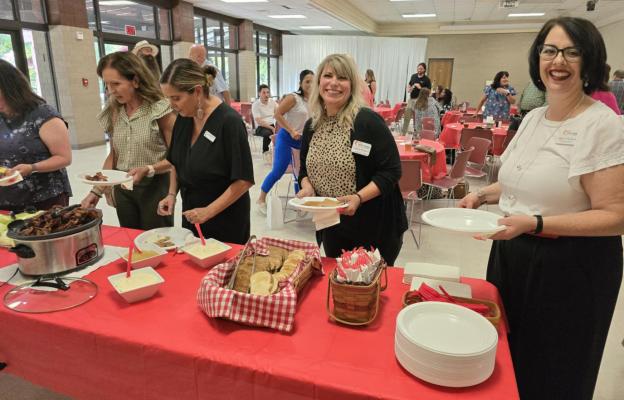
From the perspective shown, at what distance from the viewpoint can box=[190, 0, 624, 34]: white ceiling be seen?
995cm

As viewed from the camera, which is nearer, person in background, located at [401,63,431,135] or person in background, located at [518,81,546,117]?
person in background, located at [518,81,546,117]

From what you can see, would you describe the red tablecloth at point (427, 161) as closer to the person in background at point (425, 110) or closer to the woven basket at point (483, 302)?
the person in background at point (425, 110)

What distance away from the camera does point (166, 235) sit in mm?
1813

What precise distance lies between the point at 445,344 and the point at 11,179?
198 cm

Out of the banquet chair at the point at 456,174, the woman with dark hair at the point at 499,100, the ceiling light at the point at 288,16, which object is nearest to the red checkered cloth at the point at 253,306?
the banquet chair at the point at 456,174

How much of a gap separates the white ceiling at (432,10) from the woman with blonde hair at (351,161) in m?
8.65

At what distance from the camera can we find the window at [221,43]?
11.6 metres

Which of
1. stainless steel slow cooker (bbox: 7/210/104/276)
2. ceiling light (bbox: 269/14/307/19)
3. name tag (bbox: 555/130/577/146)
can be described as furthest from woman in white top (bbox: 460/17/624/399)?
ceiling light (bbox: 269/14/307/19)

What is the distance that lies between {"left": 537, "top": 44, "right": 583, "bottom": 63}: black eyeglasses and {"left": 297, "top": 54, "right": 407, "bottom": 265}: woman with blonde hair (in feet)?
2.23

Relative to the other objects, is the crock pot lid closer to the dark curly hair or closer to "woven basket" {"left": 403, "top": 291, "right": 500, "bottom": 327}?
"woven basket" {"left": 403, "top": 291, "right": 500, "bottom": 327}

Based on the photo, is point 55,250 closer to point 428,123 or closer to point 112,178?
point 112,178

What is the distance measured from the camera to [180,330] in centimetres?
118

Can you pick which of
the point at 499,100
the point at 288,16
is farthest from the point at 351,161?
the point at 288,16

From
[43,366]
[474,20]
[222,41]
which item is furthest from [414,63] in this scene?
[43,366]
